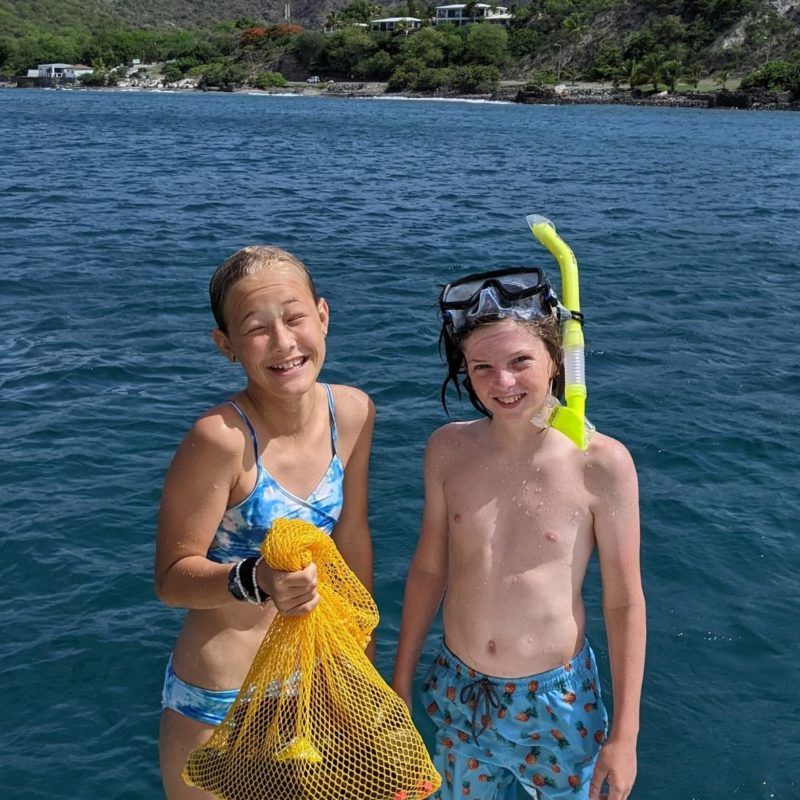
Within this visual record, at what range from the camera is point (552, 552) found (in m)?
2.87

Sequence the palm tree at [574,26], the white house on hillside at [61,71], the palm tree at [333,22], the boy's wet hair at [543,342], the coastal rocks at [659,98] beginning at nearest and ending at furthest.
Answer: the boy's wet hair at [543,342], the coastal rocks at [659,98], the palm tree at [574,26], the white house on hillside at [61,71], the palm tree at [333,22]

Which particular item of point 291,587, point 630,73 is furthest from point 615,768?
point 630,73

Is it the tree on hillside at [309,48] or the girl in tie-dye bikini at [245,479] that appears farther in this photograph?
the tree on hillside at [309,48]

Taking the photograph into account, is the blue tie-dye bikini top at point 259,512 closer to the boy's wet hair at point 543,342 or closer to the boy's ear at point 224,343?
the boy's ear at point 224,343

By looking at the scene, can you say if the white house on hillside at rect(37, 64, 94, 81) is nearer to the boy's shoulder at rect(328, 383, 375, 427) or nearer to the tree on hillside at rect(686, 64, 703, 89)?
the tree on hillside at rect(686, 64, 703, 89)

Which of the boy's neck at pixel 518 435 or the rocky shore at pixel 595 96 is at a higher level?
the boy's neck at pixel 518 435

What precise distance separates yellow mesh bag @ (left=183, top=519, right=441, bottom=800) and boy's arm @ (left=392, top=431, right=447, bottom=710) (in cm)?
31

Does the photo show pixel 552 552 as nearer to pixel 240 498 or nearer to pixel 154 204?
pixel 240 498

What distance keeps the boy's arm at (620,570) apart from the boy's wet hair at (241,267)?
1.05m

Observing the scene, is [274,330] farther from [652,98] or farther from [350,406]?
[652,98]

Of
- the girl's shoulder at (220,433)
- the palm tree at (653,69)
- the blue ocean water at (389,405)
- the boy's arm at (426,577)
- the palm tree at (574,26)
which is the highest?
the palm tree at (574,26)

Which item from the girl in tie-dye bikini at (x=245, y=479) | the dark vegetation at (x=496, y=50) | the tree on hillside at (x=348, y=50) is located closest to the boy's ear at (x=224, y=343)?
the girl in tie-dye bikini at (x=245, y=479)

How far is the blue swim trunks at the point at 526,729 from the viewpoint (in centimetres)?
282

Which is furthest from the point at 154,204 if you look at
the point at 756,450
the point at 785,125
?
the point at 785,125
